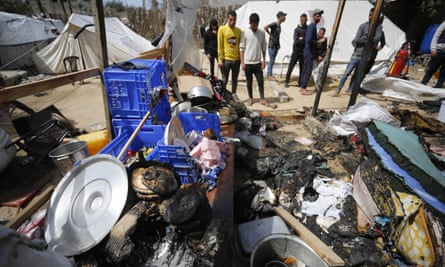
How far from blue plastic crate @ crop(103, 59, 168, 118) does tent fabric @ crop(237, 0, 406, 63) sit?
26.5 ft

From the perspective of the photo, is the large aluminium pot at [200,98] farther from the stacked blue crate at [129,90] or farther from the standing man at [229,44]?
the standing man at [229,44]

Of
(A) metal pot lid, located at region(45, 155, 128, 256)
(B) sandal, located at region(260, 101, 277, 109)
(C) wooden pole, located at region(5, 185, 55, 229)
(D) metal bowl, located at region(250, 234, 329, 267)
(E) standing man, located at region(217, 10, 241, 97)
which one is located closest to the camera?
(A) metal pot lid, located at region(45, 155, 128, 256)

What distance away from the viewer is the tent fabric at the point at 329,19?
29.1 feet

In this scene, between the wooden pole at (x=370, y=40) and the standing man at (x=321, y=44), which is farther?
the standing man at (x=321, y=44)

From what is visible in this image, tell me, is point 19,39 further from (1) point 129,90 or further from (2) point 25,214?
(2) point 25,214

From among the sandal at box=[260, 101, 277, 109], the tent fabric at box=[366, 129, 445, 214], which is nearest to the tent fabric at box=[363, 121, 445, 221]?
the tent fabric at box=[366, 129, 445, 214]

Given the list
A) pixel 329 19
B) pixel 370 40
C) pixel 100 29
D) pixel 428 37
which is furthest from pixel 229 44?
pixel 428 37

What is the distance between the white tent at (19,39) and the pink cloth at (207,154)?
10601 mm

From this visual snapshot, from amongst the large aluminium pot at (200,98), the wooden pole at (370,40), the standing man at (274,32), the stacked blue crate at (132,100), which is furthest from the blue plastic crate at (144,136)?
the standing man at (274,32)

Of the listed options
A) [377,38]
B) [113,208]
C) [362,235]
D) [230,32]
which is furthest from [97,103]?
[377,38]

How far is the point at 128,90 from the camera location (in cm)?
244

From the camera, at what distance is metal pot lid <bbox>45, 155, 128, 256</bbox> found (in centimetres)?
141

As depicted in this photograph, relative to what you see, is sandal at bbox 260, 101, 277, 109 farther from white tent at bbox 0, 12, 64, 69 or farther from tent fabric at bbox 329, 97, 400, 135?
white tent at bbox 0, 12, 64, 69

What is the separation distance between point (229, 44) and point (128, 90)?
130 inches
